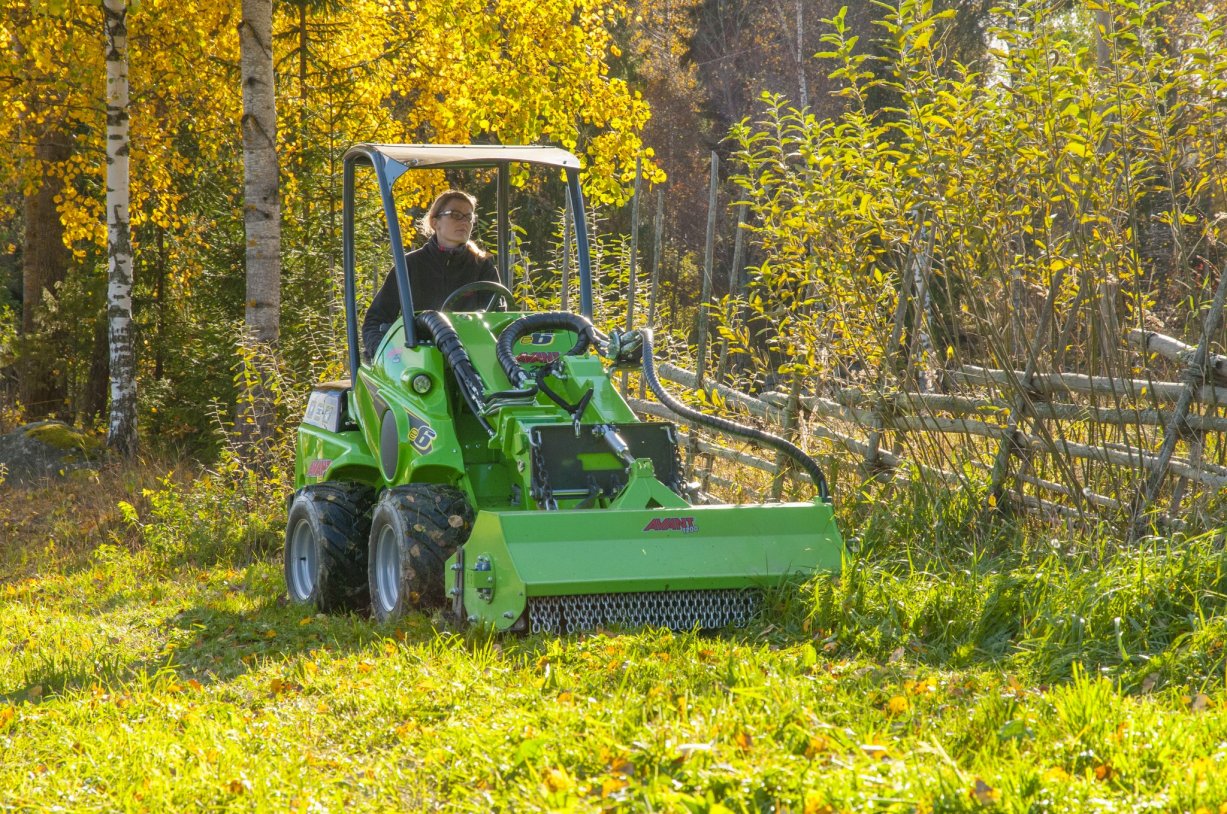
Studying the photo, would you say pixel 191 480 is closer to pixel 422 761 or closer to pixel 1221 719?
pixel 422 761

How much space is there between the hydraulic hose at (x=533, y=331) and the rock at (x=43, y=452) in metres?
8.55

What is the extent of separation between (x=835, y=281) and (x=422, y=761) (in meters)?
3.79

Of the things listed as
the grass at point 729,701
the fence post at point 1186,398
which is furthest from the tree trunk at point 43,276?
the fence post at point 1186,398

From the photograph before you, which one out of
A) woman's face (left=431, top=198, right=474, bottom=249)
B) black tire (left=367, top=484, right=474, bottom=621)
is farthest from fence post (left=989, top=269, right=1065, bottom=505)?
woman's face (left=431, top=198, right=474, bottom=249)

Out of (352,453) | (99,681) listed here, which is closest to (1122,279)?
(352,453)

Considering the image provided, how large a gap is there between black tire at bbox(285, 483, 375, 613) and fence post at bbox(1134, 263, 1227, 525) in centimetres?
356

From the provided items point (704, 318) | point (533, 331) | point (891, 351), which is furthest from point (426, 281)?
point (704, 318)

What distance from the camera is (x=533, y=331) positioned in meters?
6.27

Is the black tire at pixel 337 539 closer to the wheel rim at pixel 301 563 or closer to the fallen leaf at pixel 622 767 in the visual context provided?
the wheel rim at pixel 301 563

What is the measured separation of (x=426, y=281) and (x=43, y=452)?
813 centimetres

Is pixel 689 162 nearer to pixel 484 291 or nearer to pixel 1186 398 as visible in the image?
pixel 484 291

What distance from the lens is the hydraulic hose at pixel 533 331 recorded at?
5977 mm

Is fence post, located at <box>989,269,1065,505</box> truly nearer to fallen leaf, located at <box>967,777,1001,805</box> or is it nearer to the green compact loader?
the green compact loader

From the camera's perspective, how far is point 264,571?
8.33m
